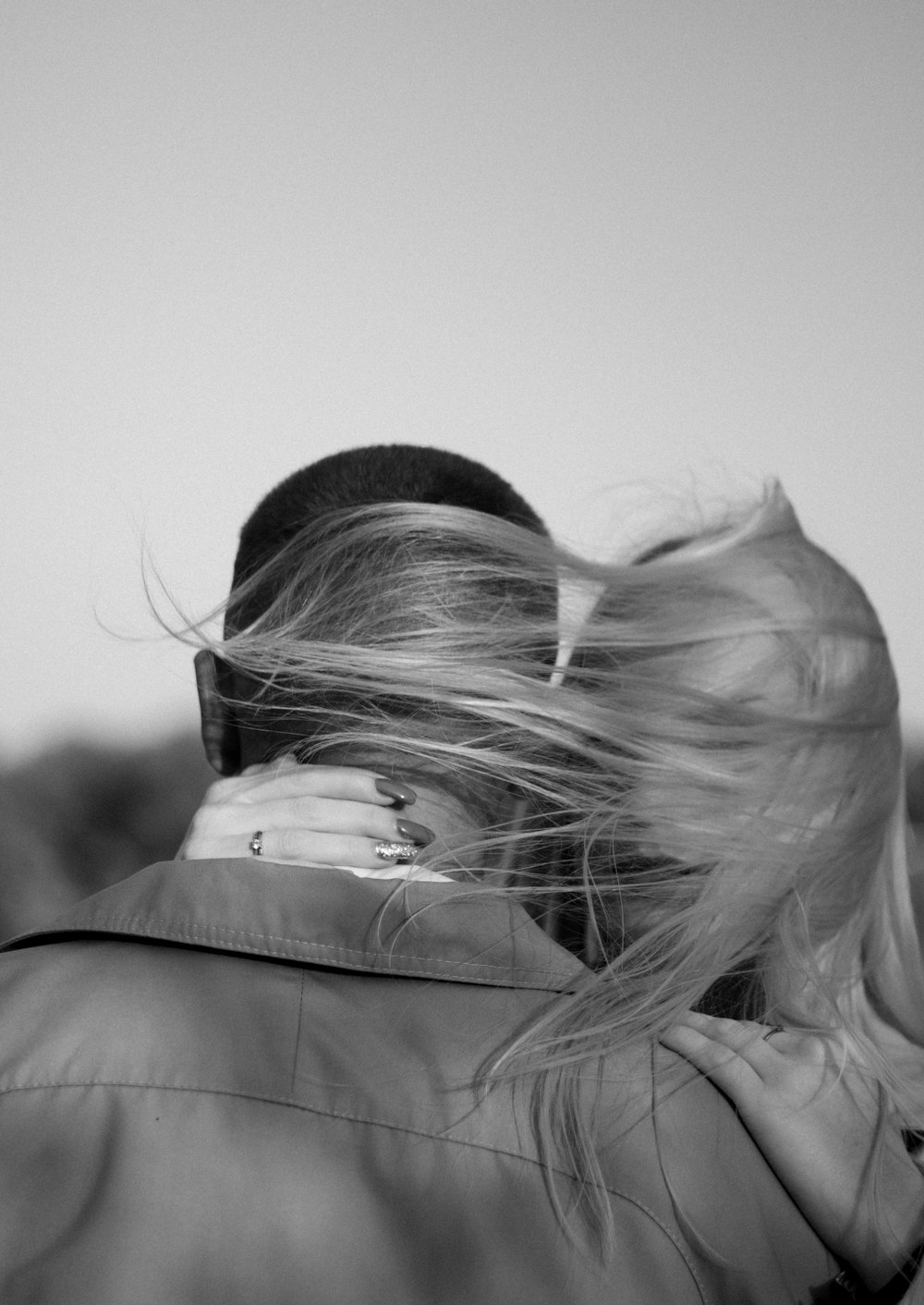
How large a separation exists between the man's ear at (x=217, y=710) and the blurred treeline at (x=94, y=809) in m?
2.05

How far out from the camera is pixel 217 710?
148 centimetres

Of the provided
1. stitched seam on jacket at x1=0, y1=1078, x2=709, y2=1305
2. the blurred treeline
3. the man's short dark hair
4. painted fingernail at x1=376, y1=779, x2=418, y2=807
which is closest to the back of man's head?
the man's short dark hair

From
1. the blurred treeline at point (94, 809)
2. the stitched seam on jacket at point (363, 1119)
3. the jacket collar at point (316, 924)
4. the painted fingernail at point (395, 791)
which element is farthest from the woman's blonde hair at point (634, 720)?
the blurred treeline at point (94, 809)

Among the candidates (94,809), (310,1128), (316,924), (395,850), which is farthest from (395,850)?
(94,809)

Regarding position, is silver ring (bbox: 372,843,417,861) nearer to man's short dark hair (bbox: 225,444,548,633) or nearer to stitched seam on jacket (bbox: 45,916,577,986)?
stitched seam on jacket (bbox: 45,916,577,986)

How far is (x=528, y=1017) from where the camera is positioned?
99 cm

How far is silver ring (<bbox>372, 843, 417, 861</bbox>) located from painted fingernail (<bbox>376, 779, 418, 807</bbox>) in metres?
0.04

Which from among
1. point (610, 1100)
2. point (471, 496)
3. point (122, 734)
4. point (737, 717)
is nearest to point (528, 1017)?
point (610, 1100)

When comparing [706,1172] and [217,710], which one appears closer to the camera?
[706,1172]

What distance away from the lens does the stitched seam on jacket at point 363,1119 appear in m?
0.92

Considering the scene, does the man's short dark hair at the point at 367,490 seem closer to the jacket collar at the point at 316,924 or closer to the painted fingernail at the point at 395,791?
the painted fingernail at the point at 395,791

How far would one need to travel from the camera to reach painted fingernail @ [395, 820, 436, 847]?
3.96 feet

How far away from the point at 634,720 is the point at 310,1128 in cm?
56

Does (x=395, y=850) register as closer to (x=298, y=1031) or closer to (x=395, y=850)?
(x=395, y=850)
